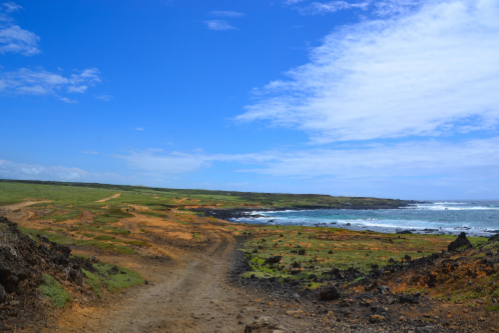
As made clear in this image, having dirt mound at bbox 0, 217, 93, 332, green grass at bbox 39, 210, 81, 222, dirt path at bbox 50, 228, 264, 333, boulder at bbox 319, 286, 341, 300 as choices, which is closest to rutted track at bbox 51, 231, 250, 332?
dirt path at bbox 50, 228, 264, 333

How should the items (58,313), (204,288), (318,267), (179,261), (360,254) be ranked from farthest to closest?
(360,254) → (179,261) → (318,267) → (204,288) → (58,313)

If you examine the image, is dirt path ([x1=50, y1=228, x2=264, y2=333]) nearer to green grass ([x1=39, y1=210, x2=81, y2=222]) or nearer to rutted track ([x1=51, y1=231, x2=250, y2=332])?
rutted track ([x1=51, y1=231, x2=250, y2=332])

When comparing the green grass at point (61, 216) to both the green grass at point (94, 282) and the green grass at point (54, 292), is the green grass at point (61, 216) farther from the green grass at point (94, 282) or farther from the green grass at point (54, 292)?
the green grass at point (54, 292)

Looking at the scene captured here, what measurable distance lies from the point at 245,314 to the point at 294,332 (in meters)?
3.68

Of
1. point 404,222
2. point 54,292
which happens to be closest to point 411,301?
point 54,292

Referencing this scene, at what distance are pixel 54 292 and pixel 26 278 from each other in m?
1.35

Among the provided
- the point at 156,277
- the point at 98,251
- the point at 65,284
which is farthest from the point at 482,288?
the point at 98,251

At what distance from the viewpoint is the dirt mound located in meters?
10.1

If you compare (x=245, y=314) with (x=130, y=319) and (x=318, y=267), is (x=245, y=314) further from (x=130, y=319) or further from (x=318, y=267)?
(x=318, y=267)

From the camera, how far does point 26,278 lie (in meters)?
11.8

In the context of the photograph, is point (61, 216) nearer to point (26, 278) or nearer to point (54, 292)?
point (54, 292)

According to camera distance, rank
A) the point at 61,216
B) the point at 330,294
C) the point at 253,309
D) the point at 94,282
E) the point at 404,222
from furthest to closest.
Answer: the point at 404,222 → the point at 61,216 → the point at 330,294 → the point at 94,282 → the point at 253,309

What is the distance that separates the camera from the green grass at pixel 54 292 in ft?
39.8

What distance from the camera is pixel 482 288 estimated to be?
1243 centimetres
